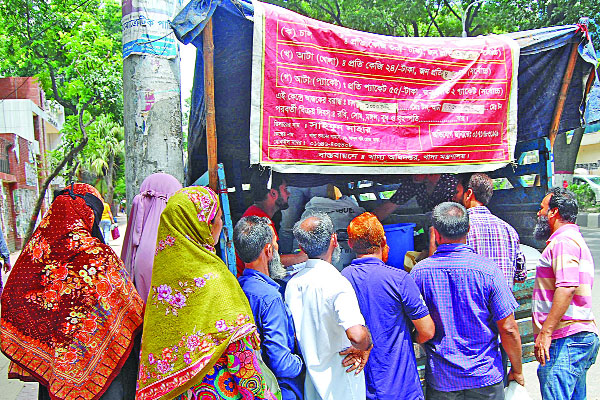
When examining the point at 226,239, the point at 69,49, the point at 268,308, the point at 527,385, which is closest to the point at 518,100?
the point at 527,385

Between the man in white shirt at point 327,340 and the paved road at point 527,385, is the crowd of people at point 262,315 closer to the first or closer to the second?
the man in white shirt at point 327,340

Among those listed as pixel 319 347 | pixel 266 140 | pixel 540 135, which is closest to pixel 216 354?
pixel 319 347

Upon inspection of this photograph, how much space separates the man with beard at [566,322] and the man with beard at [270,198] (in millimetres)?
1818

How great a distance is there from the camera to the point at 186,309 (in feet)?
6.89

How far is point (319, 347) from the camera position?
2480 mm

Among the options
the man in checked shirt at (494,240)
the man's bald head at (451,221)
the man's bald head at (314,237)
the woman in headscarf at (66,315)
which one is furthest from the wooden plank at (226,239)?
the man in checked shirt at (494,240)

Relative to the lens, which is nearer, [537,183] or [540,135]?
[540,135]

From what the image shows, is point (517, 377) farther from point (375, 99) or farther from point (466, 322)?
point (375, 99)

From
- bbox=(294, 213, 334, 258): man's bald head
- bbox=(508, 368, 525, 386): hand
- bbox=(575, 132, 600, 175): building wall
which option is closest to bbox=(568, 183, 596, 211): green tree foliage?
bbox=(575, 132, 600, 175): building wall

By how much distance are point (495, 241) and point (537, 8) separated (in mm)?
10110

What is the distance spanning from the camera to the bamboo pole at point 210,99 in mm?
3117

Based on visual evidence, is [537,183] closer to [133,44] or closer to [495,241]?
[495,241]

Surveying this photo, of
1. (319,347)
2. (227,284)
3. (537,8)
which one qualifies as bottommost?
(319,347)

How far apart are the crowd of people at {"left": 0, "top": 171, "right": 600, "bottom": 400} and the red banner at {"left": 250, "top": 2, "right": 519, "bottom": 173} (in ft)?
2.97
